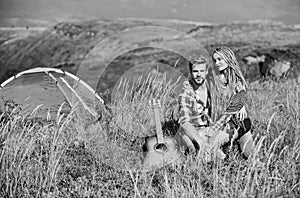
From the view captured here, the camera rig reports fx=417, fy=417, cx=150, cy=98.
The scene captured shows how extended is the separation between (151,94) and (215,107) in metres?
1.40

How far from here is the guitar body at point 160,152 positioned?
416 centimetres

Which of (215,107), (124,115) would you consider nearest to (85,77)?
(124,115)

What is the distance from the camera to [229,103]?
4148 millimetres

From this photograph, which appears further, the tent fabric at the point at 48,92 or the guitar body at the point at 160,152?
the tent fabric at the point at 48,92

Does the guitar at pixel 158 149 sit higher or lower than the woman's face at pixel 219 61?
lower

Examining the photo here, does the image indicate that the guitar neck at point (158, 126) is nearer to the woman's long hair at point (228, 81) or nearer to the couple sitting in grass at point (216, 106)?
the couple sitting in grass at point (216, 106)

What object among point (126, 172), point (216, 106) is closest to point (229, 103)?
point (216, 106)

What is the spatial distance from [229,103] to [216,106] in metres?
0.26

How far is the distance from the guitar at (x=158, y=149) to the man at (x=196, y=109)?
0.17 m

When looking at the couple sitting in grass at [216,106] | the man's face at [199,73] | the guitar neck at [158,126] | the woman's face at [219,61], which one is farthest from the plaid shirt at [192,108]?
the woman's face at [219,61]

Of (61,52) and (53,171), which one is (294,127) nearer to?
(53,171)

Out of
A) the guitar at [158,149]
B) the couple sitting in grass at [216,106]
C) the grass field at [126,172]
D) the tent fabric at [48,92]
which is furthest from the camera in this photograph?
the tent fabric at [48,92]

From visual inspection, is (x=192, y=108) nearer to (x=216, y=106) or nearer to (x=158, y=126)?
(x=216, y=106)

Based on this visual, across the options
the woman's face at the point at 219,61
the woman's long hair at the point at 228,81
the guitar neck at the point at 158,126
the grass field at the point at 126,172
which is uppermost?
the woman's face at the point at 219,61
